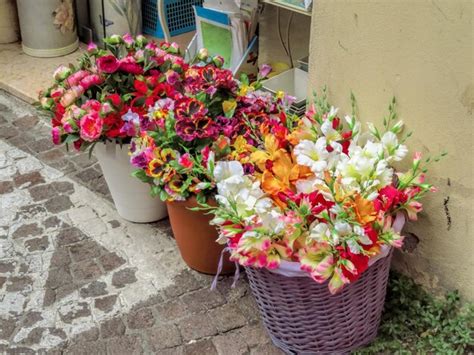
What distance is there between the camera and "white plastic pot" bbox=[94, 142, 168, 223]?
261 cm

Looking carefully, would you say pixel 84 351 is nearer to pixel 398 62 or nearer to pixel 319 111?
pixel 319 111

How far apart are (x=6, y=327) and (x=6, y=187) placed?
0.95m

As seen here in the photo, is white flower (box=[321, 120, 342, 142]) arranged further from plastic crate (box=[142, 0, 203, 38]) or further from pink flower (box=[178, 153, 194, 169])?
plastic crate (box=[142, 0, 203, 38])

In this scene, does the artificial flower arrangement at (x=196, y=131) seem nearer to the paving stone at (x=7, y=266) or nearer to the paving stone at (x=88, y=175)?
the paving stone at (x=7, y=266)

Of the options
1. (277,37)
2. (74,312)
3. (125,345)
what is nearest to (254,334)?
(125,345)

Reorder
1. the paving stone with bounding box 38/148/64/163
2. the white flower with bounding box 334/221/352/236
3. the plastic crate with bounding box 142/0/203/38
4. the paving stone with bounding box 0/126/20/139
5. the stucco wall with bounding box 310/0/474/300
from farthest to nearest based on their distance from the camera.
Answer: the plastic crate with bounding box 142/0/203/38, the paving stone with bounding box 0/126/20/139, the paving stone with bounding box 38/148/64/163, the stucco wall with bounding box 310/0/474/300, the white flower with bounding box 334/221/352/236

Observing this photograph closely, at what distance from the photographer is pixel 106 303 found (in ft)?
7.99

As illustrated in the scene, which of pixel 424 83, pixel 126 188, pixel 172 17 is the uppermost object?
pixel 424 83

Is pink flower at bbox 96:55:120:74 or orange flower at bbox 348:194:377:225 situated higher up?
pink flower at bbox 96:55:120:74

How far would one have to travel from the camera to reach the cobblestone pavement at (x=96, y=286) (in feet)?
7.47

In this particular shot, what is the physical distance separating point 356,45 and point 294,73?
2.64ft

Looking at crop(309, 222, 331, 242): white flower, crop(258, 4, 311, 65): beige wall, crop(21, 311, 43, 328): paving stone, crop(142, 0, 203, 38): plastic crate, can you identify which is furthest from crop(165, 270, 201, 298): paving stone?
crop(142, 0, 203, 38): plastic crate

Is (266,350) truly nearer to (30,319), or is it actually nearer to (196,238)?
(196,238)

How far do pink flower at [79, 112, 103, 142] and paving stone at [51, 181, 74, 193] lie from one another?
2.42 feet
